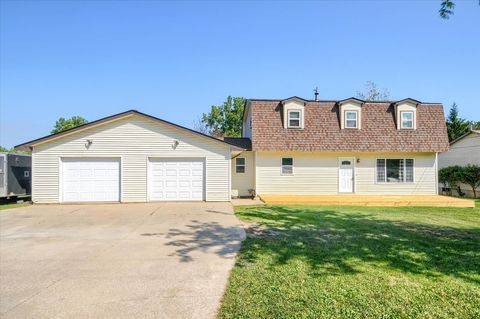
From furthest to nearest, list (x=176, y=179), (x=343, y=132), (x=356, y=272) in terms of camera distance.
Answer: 1. (x=343, y=132)
2. (x=176, y=179)
3. (x=356, y=272)

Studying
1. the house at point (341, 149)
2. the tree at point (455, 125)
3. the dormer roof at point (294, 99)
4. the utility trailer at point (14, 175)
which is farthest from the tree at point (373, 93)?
the utility trailer at point (14, 175)

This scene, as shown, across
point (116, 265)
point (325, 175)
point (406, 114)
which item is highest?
point (406, 114)

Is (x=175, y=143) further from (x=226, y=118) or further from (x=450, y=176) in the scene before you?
(x=226, y=118)

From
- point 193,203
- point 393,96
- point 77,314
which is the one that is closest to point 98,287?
point 77,314

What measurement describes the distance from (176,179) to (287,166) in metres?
6.12

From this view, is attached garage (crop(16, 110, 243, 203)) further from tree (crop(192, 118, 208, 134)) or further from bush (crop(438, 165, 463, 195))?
tree (crop(192, 118, 208, 134))

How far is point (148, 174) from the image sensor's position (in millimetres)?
14617

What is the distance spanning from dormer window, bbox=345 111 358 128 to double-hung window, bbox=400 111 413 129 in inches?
105

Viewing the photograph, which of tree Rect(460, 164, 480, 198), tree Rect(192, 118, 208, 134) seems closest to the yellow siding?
tree Rect(460, 164, 480, 198)

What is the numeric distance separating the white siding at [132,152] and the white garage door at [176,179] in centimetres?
34

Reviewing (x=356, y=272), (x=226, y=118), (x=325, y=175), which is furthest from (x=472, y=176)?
(x=226, y=118)

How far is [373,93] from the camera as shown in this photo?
3850cm

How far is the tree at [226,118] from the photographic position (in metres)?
47.0

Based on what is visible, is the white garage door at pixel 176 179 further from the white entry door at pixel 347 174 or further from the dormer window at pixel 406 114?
the dormer window at pixel 406 114
